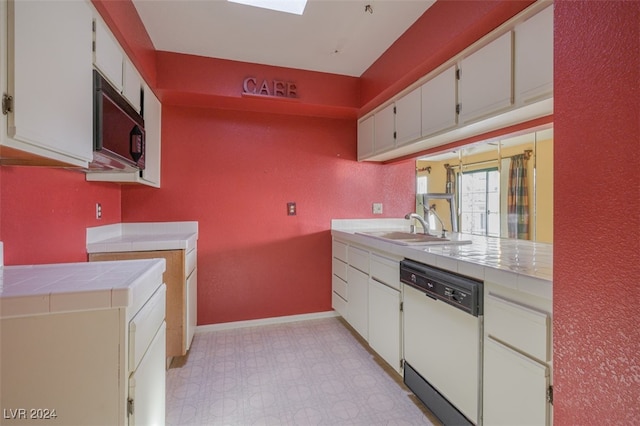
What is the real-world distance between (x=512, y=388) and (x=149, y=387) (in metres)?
1.37

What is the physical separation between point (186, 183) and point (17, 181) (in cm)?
148

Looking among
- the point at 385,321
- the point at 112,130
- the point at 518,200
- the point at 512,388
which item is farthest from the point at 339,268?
the point at 112,130

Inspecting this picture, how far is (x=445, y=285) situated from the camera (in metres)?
1.45

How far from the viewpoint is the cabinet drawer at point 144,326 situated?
93 centimetres

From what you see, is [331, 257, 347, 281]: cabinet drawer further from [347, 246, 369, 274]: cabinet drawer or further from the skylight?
the skylight

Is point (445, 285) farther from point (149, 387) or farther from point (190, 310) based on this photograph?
point (190, 310)

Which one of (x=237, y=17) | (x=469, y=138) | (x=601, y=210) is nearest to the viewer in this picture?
(x=601, y=210)

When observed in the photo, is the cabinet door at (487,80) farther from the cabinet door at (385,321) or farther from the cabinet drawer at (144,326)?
the cabinet drawer at (144,326)

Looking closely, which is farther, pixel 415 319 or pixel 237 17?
pixel 237 17

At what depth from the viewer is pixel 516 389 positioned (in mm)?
1105

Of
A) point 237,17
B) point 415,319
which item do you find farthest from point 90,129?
point 415,319

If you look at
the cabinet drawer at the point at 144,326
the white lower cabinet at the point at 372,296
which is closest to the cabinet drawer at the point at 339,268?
the white lower cabinet at the point at 372,296

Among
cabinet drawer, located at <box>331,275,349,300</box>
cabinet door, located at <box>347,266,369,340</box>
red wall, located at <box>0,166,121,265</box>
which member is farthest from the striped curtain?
red wall, located at <box>0,166,121,265</box>

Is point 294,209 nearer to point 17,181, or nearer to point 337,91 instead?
point 337,91
